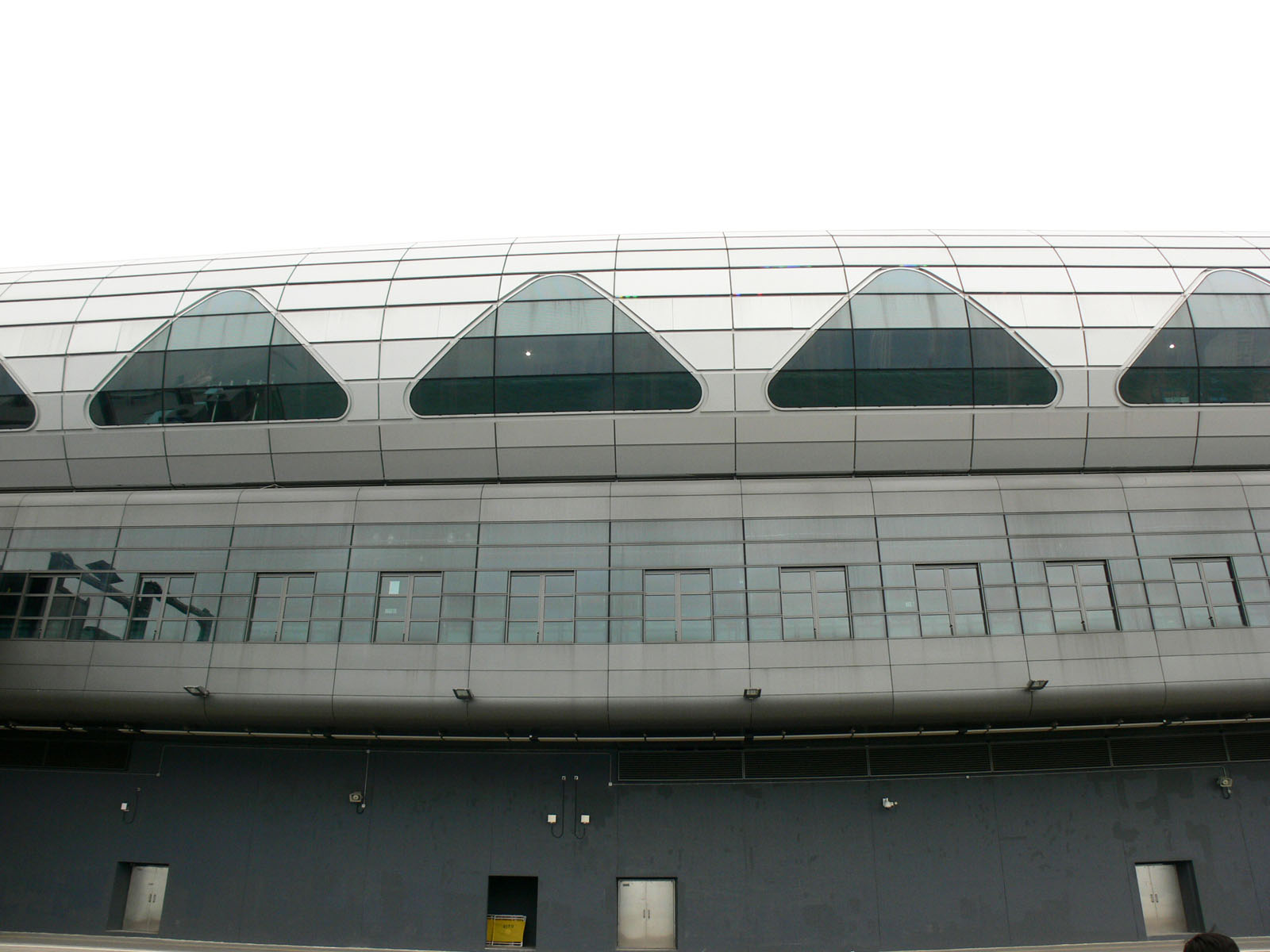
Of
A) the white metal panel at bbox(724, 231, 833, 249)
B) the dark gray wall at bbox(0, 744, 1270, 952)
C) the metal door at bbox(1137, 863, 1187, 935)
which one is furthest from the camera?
the white metal panel at bbox(724, 231, 833, 249)

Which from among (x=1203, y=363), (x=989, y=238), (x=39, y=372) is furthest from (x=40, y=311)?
(x=1203, y=363)

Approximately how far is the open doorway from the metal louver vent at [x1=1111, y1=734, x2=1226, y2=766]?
48.4 ft

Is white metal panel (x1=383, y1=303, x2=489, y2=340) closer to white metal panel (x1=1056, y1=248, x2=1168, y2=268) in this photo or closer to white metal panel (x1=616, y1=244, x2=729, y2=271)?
white metal panel (x1=616, y1=244, x2=729, y2=271)

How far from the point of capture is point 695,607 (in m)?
18.5

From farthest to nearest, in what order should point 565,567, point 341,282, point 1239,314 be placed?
point 341,282 → point 1239,314 → point 565,567

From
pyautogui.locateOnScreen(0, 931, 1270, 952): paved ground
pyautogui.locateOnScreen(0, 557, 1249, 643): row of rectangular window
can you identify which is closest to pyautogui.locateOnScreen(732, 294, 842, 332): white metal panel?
pyautogui.locateOnScreen(0, 557, 1249, 643): row of rectangular window

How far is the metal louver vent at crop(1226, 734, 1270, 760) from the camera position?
19.1m

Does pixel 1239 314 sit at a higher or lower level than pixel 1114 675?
higher

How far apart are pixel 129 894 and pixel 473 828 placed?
9.13 meters

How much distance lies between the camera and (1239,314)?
2023 cm

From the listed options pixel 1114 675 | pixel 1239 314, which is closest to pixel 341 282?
pixel 1114 675

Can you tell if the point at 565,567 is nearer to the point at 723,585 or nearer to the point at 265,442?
the point at 723,585

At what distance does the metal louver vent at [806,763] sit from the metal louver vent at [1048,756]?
3.38 m

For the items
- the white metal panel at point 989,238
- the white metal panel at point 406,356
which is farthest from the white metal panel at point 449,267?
the white metal panel at point 989,238
